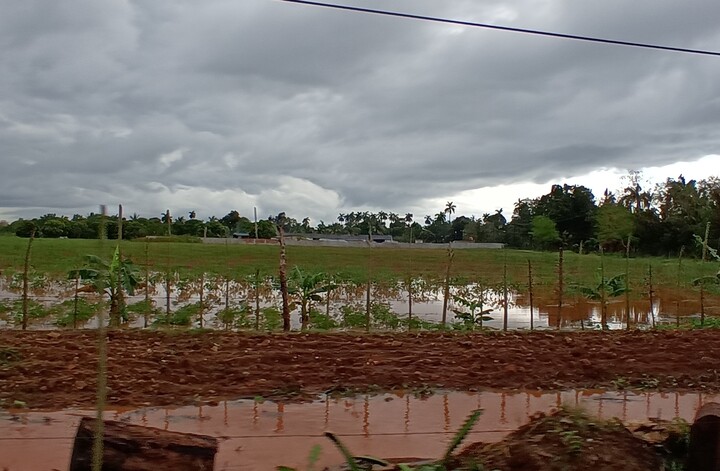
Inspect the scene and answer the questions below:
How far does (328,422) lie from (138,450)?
228 centimetres

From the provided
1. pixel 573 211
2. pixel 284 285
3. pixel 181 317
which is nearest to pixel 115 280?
pixel 181 317

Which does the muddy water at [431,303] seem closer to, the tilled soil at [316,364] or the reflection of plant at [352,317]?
the reflection of plant at [352,317]

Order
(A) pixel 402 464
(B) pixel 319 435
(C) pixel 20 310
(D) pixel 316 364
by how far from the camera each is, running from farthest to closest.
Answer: (C) pixel 20 310 → (D) pixel 316 364 → (B) pixel 319 435 → (A) pixel 402 464

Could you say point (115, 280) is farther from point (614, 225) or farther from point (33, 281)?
point (614, 225)

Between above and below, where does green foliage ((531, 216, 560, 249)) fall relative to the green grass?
above

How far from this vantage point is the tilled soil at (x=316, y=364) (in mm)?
6258

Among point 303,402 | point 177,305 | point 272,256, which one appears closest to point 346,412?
point 303,402

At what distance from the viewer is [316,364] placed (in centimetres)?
727

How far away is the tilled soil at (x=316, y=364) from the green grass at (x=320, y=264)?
1232cm

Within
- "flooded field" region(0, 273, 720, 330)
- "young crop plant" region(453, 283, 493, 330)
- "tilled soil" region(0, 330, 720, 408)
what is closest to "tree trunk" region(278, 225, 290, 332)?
"flooded field" region(0, 273, 720, 330)

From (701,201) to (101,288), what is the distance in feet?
156

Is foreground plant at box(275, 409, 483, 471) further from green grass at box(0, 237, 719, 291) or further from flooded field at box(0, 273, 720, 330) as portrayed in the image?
green grass at box(0, 237, 719, 291)

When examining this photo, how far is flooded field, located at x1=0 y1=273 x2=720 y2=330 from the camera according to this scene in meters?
12.3

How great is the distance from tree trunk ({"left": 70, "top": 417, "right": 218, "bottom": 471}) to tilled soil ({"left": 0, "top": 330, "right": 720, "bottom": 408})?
245 cm
